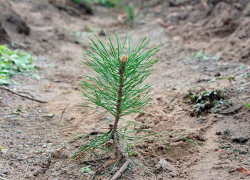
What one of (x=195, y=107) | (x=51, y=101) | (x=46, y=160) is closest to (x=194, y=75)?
(x=195, y=107)

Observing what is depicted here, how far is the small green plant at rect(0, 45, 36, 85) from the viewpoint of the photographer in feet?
12.2

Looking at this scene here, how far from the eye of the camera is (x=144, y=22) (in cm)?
827

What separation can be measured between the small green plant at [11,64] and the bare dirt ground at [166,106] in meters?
0.16

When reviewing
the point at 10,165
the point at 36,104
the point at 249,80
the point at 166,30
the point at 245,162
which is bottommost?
the point at 10,165

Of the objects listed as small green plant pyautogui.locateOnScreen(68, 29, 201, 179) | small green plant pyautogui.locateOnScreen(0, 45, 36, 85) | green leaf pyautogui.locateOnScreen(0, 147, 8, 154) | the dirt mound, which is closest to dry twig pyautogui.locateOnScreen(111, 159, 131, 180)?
small green plant pyautogui.locateOnScreen(68, 29, 201, 179)

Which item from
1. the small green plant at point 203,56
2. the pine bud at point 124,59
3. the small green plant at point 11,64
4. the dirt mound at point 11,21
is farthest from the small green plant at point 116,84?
the dirt mound at point 11,21

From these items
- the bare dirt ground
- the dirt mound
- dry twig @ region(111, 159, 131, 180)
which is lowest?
dry twig @ region(111, 159, 131, 180)

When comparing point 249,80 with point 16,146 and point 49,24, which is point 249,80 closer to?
point 16,146

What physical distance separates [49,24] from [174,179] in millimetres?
6347

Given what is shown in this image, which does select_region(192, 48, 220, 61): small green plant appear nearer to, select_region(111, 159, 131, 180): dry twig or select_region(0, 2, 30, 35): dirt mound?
select_region(111, 159, 131, 180): dry twig

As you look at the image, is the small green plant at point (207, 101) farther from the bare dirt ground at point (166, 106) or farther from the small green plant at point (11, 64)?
the small green plant at point (11, 64)

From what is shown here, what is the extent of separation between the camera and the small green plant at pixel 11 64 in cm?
373

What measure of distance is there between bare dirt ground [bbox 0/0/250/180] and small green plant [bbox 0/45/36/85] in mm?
156

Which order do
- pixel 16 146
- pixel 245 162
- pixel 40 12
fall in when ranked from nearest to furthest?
pixel 245 162, pixel 16 146, pixel 40 12
